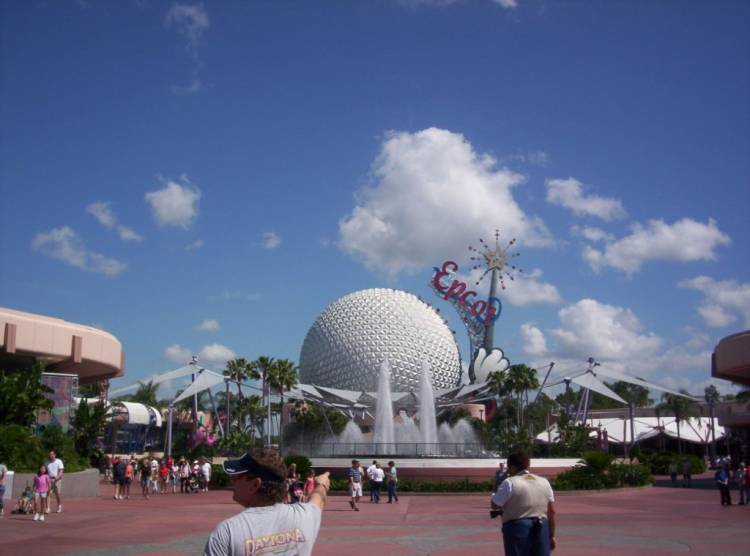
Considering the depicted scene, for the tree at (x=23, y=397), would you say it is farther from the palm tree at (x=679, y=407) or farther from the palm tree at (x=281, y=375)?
the palm tree at (x=679, y=407)

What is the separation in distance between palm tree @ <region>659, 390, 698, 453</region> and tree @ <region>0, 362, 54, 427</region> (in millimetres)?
55499

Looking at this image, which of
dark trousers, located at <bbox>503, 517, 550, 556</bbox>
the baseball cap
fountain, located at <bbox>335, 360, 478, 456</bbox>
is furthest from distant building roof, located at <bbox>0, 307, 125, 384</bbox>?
the baseball cap

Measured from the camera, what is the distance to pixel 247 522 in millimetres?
3764

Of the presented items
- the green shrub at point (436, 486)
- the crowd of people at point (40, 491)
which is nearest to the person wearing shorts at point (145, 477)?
the green shrub at point (436, 486)

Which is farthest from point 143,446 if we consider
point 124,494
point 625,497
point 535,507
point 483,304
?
point 535,507

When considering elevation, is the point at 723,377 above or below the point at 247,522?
above

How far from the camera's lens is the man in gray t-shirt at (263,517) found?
3.71 metres

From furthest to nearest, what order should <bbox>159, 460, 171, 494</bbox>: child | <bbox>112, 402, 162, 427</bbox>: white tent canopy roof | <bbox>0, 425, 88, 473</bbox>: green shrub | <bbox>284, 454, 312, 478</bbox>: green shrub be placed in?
<bbox>112, 402, 162, 427</bbox>: white tent canopy roof < <bbox>159, 460, 171, 494</bbox>: child < <bbox>284, 454, 312, 478</bbox>: green shrub < <bbox>0, 425, 88, 473</bbox>: green shrub

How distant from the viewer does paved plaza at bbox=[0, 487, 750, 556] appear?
1283 centimetres

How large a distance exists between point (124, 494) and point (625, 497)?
1737cm

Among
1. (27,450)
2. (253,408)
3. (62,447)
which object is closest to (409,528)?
(27,450)

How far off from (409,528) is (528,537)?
10086 millimetres

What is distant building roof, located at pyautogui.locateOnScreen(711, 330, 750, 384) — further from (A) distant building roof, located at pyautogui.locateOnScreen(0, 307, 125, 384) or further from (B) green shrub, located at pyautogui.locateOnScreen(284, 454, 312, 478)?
(A) distant building roof, located at pyautogui.locateOnScreen(0, 307, 125, 384)

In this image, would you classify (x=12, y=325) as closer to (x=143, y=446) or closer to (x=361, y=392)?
(x=361, y=392)
